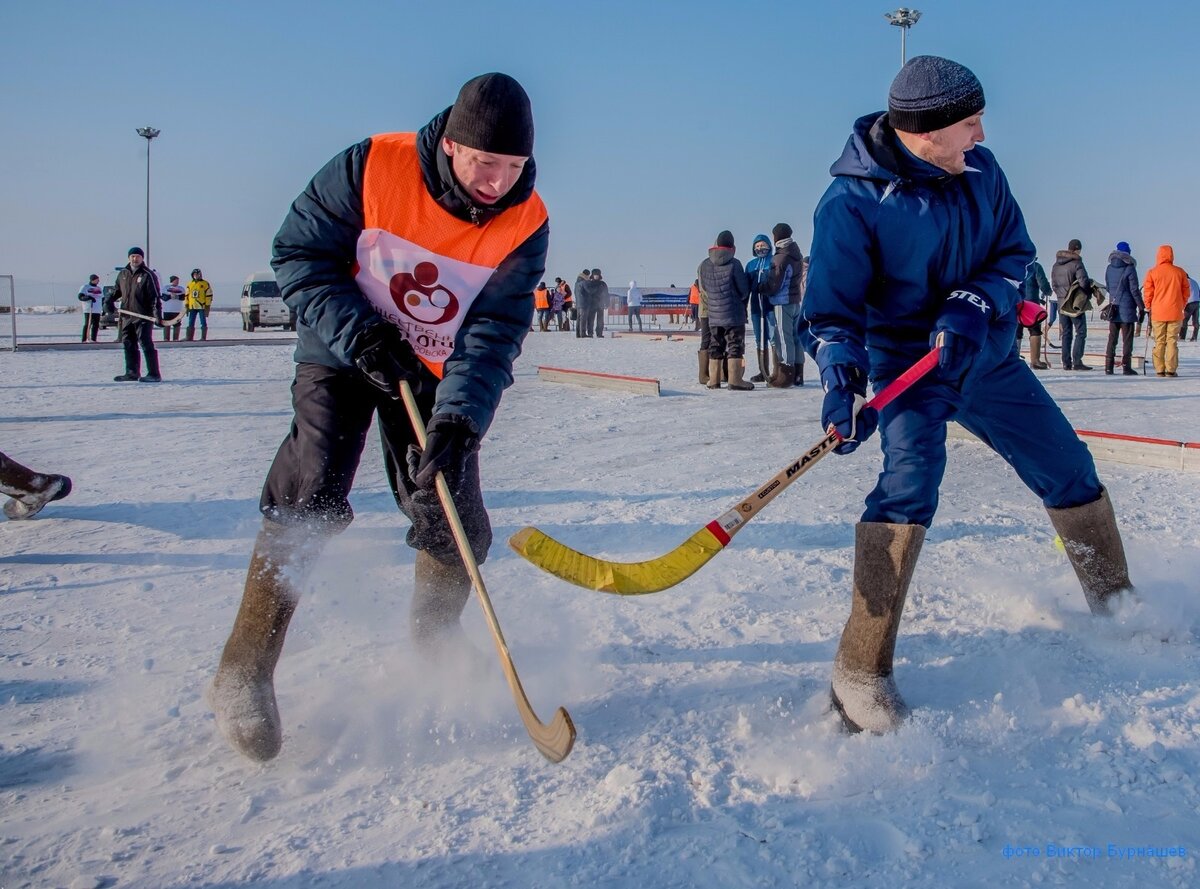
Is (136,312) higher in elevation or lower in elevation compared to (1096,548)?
higher

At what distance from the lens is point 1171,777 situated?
2203 millimetres

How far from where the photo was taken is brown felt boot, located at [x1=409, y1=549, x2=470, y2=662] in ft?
9.49

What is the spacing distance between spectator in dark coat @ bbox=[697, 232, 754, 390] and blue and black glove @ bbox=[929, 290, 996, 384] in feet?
23.9

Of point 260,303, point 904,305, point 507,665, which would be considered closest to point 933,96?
point 904,305

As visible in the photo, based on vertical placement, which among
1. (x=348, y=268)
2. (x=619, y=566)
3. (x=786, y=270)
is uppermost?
(x=786, y=270)

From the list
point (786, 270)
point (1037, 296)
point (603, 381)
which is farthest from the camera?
point (1037, 296)

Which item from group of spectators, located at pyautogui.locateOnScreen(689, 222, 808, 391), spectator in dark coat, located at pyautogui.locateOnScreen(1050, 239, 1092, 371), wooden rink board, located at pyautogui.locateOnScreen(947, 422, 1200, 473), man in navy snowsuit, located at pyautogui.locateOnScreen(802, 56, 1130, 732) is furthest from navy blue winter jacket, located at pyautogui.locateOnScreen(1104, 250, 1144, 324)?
man in navy snowsuit, located at pyautogui.locateOnScreen(802, 56, 1130, 732)

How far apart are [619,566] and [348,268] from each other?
1078mm

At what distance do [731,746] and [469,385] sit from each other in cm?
Result: 113

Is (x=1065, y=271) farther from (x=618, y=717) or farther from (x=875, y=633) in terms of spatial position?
(x=618, y=717)

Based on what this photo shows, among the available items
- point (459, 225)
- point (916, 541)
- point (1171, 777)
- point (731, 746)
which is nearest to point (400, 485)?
point (459, 225)

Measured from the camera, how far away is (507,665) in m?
2.31

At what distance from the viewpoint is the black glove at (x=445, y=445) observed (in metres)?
2.50

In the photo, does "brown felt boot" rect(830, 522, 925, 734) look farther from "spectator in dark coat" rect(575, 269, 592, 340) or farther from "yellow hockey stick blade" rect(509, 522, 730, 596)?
"spectator in dark coat" rect(575, 269, 592, 340)
